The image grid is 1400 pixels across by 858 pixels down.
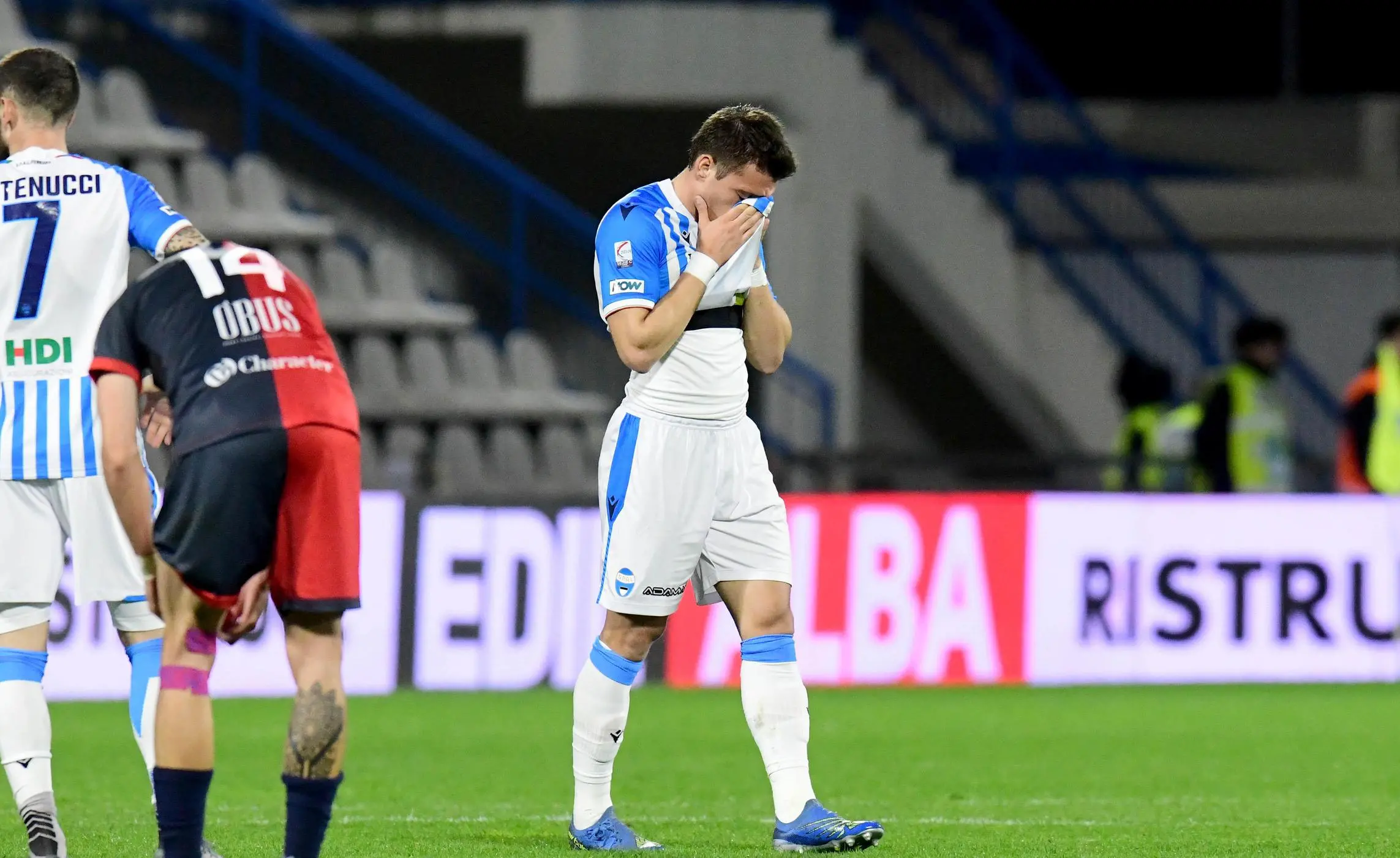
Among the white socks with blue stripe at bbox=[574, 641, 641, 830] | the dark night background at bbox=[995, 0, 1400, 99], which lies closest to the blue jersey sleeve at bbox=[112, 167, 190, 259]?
the white socks with blue stripe at bbox=[574, 641, 641, 830]

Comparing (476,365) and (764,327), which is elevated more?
(476,365)

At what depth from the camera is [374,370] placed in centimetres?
1402

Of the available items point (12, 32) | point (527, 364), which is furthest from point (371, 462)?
point (12, 32)

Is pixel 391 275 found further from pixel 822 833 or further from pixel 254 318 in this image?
pixel 254 318

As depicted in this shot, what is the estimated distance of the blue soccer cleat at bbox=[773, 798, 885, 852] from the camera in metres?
5.59

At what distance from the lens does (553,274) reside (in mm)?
17062

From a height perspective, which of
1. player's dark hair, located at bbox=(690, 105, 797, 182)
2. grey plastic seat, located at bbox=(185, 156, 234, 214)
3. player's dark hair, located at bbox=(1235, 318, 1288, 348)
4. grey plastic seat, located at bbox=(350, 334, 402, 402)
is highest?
grey plastic seat, located at bbox=(185, 156, 234, 214)

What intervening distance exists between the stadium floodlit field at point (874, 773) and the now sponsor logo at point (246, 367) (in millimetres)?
1623

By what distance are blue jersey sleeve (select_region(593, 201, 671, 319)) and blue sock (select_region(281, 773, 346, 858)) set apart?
1.55 metres

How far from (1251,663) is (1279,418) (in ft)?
5.39

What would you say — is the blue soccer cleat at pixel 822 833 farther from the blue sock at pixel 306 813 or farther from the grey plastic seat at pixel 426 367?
the grey plastic seat at pixel 426 367

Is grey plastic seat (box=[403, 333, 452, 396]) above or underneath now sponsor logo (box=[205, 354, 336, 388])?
above

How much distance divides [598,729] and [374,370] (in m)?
A: 8.48

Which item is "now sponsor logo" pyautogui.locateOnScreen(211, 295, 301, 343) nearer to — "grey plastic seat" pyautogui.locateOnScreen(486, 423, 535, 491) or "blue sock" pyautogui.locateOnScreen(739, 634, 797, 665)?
"blue sock" pyautogui.locateOnScreen(739, 634, 797, 665)
